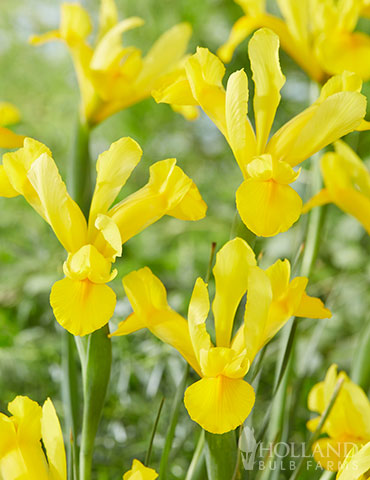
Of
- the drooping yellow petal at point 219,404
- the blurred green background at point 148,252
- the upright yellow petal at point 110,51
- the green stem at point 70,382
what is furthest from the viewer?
the blurred green background at point 148,252

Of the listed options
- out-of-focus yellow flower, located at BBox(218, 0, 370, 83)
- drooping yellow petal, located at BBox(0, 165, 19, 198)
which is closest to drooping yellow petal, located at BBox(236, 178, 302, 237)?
drooping yellow petal, located at BBox(0, 165, 19, 198)

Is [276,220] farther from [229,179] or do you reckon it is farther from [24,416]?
[229,179]

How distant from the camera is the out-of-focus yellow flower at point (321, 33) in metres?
0.46

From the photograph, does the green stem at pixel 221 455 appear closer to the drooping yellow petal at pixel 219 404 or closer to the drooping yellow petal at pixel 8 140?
the drooping yellow petal at pixel 219 404

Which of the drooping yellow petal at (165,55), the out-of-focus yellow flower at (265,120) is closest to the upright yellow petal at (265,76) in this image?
the out-of-focus yellow flower at (265,120)

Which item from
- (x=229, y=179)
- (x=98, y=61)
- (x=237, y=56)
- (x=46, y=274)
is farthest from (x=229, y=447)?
(x=237, y=56)

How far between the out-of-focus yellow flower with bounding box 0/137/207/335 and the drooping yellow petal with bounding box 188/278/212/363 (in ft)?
0.11

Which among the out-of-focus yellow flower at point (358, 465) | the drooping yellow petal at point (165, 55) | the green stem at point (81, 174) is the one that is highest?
the drooping yellow petal at point (165, 55)

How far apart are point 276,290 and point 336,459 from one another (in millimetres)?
114

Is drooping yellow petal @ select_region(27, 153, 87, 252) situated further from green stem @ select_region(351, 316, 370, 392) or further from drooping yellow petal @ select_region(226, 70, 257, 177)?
A: green stem @ select_region(351, 316, 370, 392)

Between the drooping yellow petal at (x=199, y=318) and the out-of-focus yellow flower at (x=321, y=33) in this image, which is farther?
the out-of-focus yellow flower at (x=321, y=33)

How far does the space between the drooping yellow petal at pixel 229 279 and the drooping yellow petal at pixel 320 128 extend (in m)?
0.05

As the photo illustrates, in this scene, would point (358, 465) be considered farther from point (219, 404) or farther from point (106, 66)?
point (106, 66)

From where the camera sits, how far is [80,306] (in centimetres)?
24
